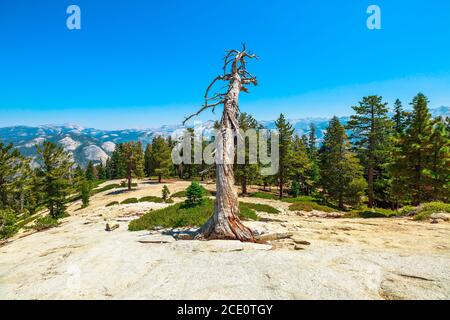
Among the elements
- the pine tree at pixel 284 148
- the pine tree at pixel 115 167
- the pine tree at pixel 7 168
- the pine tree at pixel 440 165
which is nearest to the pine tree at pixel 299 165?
the pine tree at pixel 284 148

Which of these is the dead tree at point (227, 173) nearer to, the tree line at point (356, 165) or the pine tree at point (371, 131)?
the tree line at point (356, 165)

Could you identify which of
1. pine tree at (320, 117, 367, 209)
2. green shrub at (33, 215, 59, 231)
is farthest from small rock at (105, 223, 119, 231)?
pine tree at (320, 117, 367, 209)

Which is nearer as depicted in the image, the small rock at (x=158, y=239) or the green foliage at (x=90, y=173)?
the small rock at (x=158, y=239)

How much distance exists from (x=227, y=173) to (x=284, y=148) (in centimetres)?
3001

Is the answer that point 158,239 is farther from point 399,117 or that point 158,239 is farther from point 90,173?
point 90,173

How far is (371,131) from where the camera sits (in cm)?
2998

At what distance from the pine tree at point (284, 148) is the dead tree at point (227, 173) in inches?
1126

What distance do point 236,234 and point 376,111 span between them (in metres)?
27.8

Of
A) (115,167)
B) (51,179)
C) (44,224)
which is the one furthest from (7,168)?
(115,167)

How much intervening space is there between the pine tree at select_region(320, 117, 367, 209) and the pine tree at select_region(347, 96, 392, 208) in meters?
1.62

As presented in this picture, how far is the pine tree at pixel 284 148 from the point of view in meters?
39.3

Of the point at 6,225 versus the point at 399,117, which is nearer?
the point at 6,225
